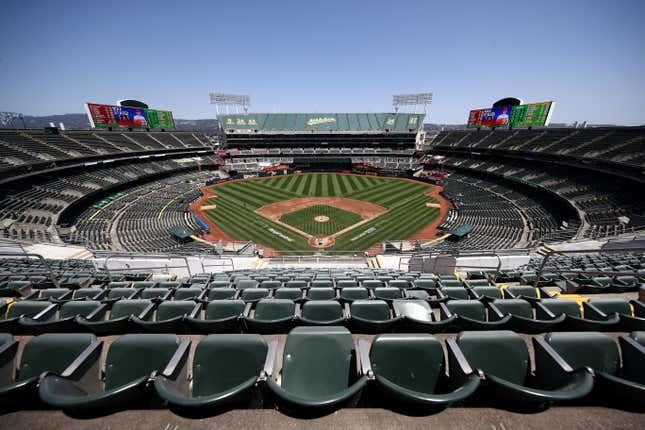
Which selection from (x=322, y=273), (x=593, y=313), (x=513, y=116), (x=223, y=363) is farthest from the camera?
(x=513, y=116)

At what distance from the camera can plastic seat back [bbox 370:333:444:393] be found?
11.4ft

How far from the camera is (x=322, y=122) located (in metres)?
78.3

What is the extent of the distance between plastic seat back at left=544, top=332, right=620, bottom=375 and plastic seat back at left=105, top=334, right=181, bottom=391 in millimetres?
5631

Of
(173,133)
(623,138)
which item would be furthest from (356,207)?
(173,133)

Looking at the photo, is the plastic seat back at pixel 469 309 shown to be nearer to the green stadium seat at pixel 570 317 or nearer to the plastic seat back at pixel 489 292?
the green stadium seat at pixel 570 317

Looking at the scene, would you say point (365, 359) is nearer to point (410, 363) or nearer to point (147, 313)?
point (410, 363)

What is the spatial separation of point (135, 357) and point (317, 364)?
8.79 feet

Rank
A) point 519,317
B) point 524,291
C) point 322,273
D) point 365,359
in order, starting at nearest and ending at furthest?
1. point 365,359
2. point 519,317
3. point 524,291
4. point 322,273

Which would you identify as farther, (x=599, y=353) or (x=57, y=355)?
(x=57, y=355)

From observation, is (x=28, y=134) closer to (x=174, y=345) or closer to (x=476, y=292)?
(x=174, y=345)

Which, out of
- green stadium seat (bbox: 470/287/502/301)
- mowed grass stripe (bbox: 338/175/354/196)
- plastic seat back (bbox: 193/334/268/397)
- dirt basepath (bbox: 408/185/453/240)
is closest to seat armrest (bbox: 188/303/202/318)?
plastic seat back (bbox: 193/334/268/397)

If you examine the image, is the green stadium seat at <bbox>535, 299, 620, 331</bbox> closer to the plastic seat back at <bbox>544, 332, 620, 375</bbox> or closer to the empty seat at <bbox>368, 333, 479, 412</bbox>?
the plastic seat back at <bbox>544, 332, 620, 375</bbox>

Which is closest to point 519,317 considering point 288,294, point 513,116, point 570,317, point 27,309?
point 570,317

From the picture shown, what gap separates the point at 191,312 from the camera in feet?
18.4
